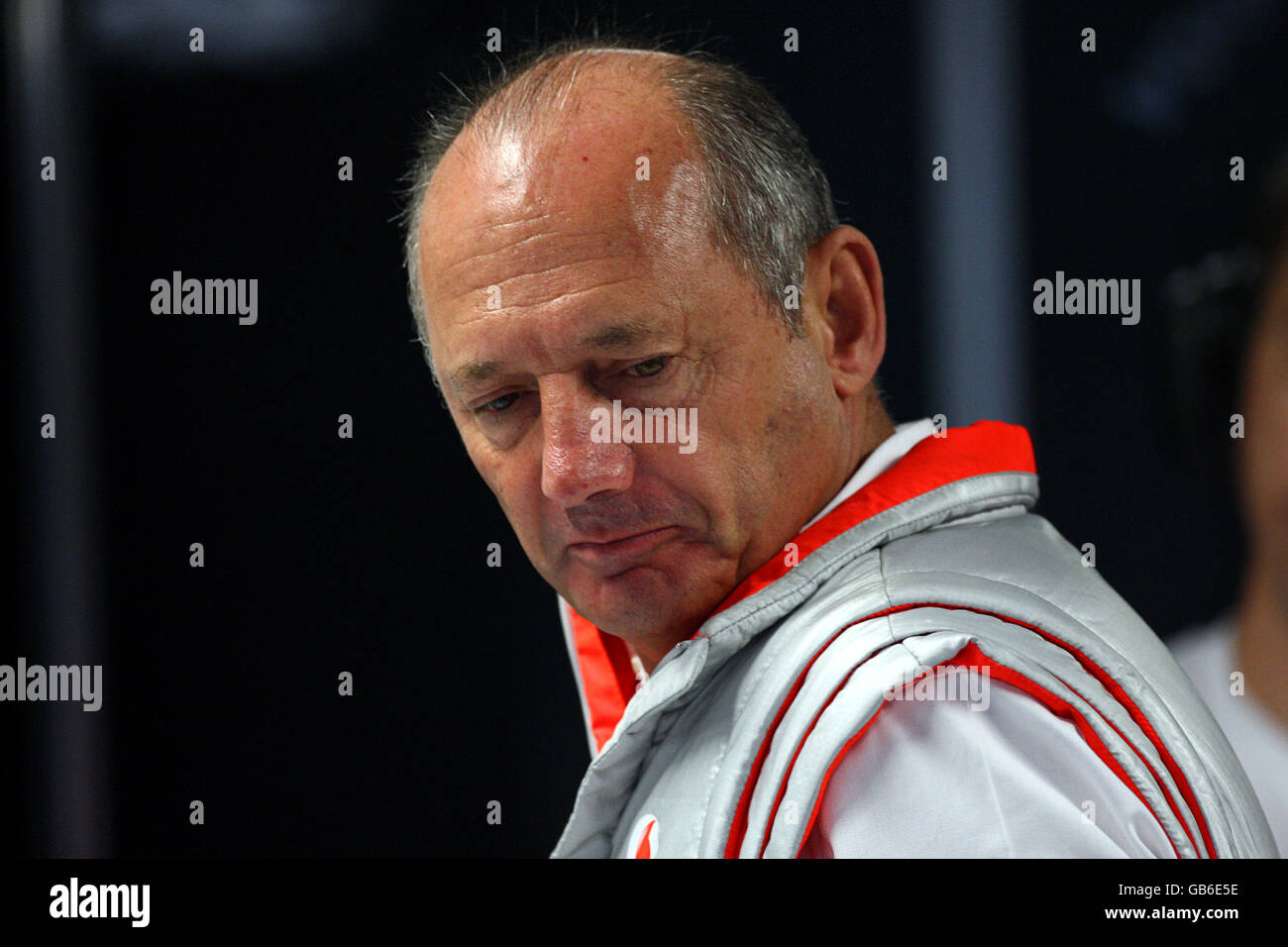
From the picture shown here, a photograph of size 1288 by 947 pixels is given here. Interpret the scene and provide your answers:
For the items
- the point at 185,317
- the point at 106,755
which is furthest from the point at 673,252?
the point at 106,755

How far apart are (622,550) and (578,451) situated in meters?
0.11

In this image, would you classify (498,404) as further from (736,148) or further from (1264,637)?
(1264,637)

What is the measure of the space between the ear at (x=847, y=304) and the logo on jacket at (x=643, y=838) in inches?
18.0

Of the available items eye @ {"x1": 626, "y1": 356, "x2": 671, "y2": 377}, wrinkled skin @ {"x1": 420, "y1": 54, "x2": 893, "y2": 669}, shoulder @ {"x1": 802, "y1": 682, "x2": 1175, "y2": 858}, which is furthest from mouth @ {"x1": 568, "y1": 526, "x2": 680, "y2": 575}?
shoulder @ {"x1": 802, "y1": 682, "x2": 1175, "y2": 858}

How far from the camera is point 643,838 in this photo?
1031mm

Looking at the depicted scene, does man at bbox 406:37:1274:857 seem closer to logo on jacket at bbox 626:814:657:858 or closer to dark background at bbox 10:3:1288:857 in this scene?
logo on jacket at bbox 626:814:657:858

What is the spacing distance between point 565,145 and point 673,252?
142mm

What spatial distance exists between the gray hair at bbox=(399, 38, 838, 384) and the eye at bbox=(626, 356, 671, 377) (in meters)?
0.12

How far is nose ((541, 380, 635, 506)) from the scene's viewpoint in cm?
103

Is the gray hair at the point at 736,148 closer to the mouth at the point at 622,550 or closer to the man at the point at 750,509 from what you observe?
the man at the point at 750,509

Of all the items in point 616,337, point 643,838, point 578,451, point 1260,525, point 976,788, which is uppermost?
point 616,337
